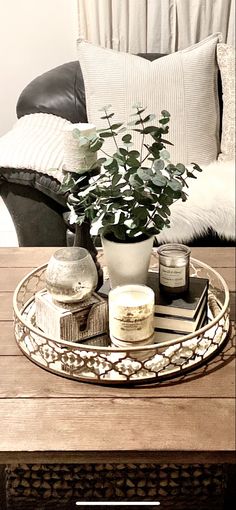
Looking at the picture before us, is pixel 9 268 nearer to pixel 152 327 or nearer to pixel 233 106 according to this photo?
pixel 152 327

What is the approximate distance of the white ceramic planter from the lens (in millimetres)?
1253

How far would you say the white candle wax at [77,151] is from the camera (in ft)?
3.96

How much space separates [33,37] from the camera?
2.82m

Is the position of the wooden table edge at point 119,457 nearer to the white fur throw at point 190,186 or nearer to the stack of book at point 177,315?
the stack of book at point 177,315

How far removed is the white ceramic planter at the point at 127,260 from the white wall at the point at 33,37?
5.86 feet

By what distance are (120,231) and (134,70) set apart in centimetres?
118

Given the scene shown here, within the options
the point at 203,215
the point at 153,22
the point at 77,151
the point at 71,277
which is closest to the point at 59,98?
the point at 153,22

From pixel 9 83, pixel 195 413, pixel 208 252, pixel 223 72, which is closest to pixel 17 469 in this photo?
pixel 195 413

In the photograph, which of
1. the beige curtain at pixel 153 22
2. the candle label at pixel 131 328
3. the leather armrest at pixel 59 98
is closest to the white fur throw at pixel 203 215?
the leather armrest at pixel 59 98

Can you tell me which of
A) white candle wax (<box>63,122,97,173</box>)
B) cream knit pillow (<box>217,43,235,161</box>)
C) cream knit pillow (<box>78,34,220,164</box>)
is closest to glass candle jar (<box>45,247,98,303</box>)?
white candle wax (<box>63,122,97,173</box>)

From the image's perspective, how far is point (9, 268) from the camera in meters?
1.56

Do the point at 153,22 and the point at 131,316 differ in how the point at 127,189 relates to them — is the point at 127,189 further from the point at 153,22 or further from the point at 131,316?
the point at 153,22

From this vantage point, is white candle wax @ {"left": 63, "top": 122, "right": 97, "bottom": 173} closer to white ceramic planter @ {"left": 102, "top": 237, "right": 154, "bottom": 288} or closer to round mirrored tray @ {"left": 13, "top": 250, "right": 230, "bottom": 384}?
white ceramic planter @ {"left": 102, "top": 237, "right": 154, "bottom": 288}

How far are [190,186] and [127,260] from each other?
811 mm
